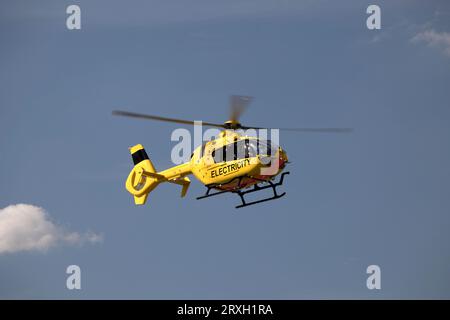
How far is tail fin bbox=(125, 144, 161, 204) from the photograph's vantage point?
50.0m

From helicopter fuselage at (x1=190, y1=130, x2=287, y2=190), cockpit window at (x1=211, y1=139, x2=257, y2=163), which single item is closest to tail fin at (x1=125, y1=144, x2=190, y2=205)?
helicopter fuselage at (x1=190, y1=130, x2=287, y2=190)

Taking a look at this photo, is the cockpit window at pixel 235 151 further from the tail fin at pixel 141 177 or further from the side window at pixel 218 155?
the tail fin at pixel 141 177

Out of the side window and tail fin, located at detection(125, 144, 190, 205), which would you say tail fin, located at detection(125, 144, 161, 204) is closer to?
tail fin, located at detection(125, 144, 190, 205)

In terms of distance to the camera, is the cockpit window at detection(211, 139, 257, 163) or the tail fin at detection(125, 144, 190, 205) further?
the tail fin at detection(125, 144, 190, 205)

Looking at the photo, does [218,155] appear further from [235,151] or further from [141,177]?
[141,177]

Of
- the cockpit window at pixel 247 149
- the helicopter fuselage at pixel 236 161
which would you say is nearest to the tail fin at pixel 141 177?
the helicopter fuselage at pixel 236 161

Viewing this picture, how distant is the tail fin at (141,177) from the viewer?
1967 inches

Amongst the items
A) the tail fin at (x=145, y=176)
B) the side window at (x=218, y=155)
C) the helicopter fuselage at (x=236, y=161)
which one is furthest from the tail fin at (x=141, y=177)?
the side window at (x=218, y=155)

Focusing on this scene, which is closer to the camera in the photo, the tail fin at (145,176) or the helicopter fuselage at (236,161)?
the helicopter fuselage at (236,161)

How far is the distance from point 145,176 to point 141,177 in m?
0.58

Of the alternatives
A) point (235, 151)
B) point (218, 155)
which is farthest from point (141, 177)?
point (235, 151)

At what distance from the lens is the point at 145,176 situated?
5034cm
